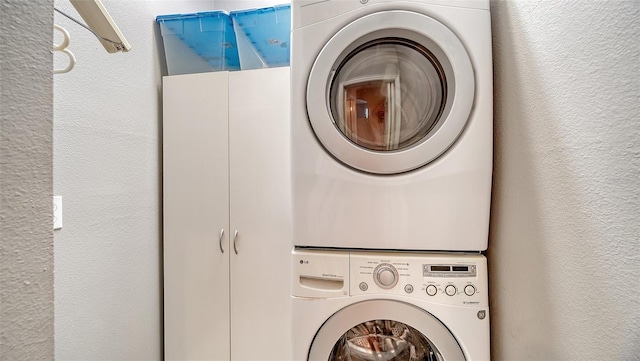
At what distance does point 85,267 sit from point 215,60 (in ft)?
4.18

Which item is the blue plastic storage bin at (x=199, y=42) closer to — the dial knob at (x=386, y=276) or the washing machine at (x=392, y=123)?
the washing machine at (x=392, y=123)

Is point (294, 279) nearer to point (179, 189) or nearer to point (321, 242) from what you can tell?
point (321, 242)

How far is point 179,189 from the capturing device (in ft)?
4.58

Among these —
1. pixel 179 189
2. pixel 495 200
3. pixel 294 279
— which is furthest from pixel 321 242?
pixel 179 189

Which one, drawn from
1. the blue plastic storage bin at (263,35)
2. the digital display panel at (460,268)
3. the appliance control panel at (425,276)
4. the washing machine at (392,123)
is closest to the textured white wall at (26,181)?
the washing machine at (392,123)

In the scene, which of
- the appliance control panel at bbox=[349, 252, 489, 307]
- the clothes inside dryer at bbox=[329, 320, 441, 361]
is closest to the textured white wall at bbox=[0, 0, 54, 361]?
the appliance control panel at bbox=[349, 252, 489, 307]

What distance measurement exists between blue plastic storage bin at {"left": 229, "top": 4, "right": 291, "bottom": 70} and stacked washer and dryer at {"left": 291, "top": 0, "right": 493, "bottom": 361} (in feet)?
2.09

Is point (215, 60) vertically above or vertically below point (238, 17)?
below

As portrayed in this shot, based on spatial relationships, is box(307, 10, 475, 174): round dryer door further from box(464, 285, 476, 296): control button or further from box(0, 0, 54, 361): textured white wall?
box(0, 0, 54, 361): textured white wall

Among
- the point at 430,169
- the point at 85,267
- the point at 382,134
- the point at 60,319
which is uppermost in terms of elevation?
the point at 382,134

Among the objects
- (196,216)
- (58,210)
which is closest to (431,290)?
(196,216)

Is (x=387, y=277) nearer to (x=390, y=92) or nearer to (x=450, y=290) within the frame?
(x=450, y=290)

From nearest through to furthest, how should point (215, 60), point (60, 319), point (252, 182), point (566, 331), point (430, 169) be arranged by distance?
point (566, 331)
point (430, 169)
point (60, 319)
point (252, 182)
point (215, 60)

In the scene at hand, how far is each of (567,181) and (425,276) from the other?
1.45 ft
